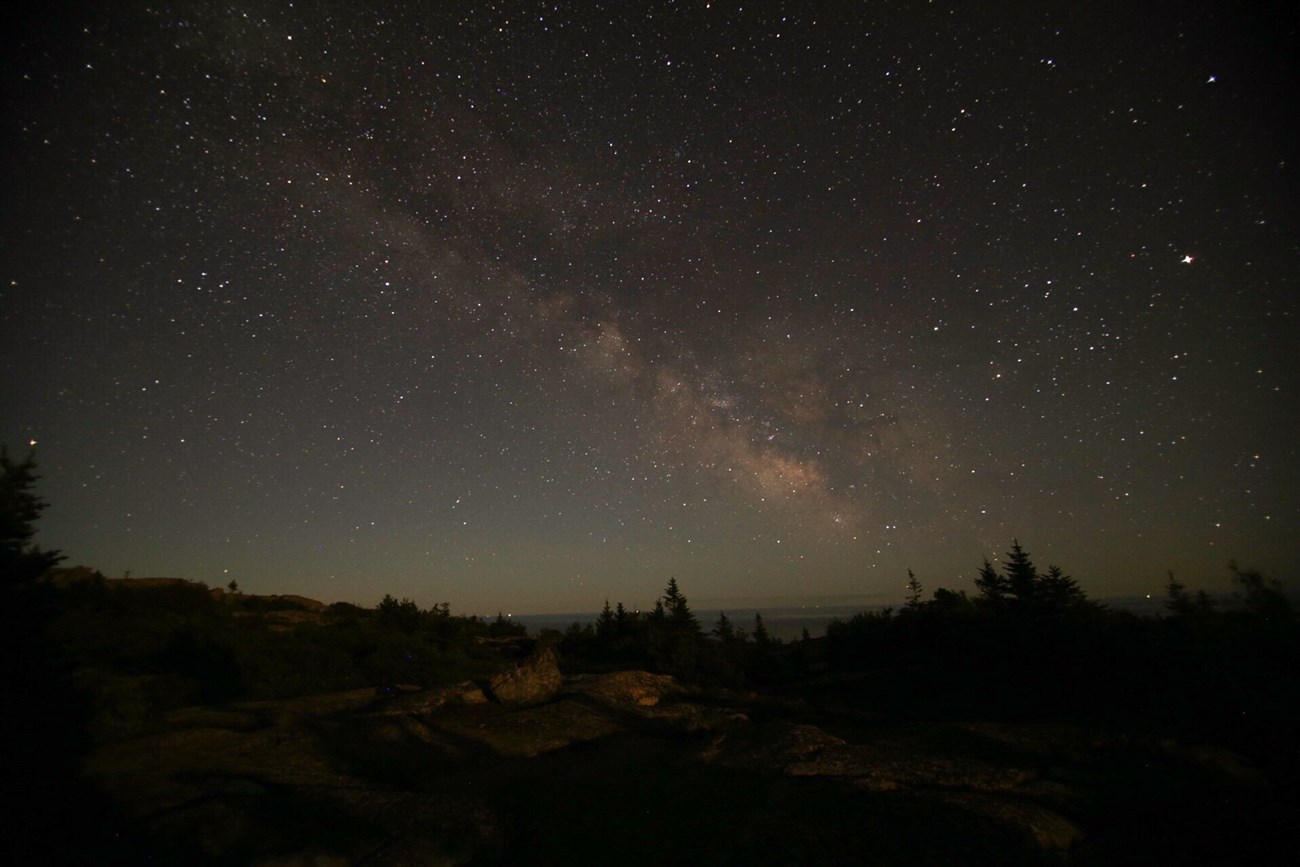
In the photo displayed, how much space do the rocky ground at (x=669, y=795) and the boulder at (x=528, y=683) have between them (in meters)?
2.87

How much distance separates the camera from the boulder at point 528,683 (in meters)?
16.4

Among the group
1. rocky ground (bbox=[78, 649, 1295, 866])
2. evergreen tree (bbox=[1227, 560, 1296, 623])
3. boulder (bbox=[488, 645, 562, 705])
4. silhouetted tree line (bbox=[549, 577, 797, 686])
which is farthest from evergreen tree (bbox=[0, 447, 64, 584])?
evergreen tree (bbox=[1227, 560, 1296, 623])

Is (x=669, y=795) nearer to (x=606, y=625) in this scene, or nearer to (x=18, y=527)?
(x=18, y=527)

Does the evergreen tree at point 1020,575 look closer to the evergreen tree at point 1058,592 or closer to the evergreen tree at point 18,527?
the evergreen tree at point 1058,592

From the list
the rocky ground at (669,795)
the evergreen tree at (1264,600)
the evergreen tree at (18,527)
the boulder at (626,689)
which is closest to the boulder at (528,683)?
the boulder at (626,689)

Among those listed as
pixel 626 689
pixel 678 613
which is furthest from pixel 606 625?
pixel 626 689

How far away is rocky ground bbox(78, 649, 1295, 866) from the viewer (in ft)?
22.1

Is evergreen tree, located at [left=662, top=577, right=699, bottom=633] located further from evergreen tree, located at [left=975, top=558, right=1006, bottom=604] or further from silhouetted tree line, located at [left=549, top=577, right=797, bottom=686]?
evergreen tree, located at [left=975, top=558, right=1006, bottom=604]

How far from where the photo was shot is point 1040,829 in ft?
21.9

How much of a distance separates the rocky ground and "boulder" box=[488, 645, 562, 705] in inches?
113

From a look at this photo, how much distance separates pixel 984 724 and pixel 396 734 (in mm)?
14059

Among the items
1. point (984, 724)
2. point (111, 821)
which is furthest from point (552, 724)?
point (984, 724)

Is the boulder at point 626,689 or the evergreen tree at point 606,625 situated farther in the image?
the evergreen tree at point 606,625

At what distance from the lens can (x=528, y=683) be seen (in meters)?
16.8
